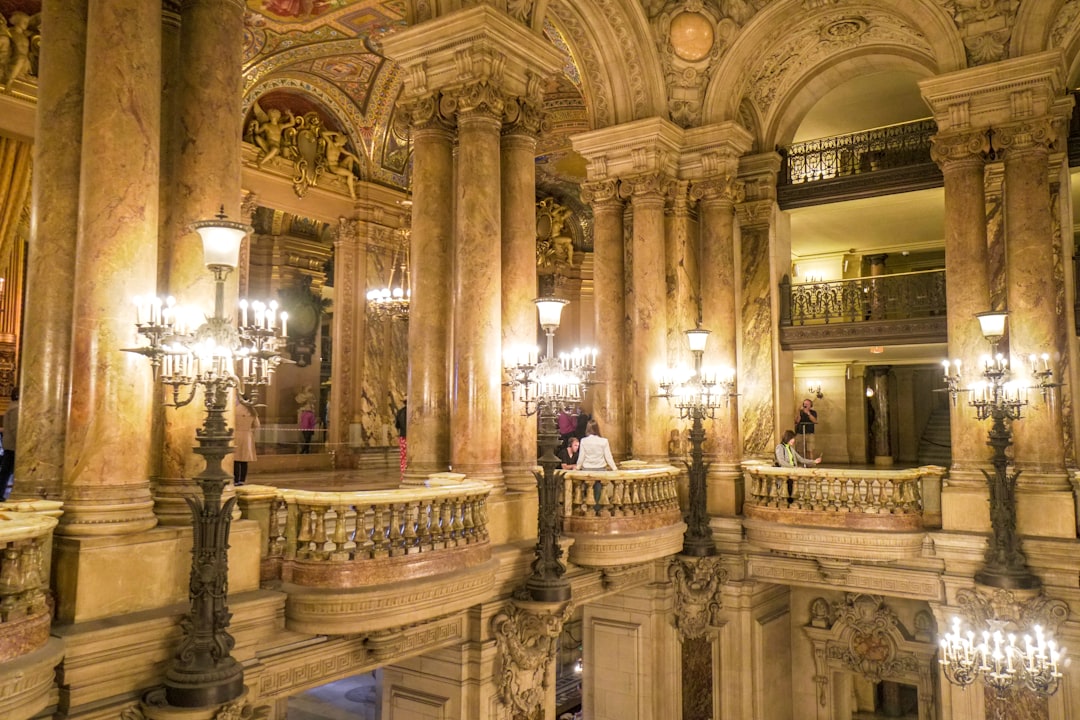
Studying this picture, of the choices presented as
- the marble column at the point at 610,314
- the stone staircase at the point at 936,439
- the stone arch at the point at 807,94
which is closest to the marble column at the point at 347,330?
the marble column at the point at 610,314

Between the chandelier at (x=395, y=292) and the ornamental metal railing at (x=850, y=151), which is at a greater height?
the ornamental metal railing at (x=850, y=151)

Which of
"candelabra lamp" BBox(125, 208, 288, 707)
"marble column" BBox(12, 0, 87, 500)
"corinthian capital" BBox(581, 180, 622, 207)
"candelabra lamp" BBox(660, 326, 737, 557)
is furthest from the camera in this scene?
"corinthian capital" BBox(581, 180, 622, 207)

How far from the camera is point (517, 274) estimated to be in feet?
31.7

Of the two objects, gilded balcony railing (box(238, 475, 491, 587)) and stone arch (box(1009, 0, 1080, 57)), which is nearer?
gilded balcony railing (box(238, 475, 491, 587))

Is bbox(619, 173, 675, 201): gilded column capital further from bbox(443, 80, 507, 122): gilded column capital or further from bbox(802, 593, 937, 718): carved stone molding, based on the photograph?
bbox(802, 593, 937, 718): carved stone molding

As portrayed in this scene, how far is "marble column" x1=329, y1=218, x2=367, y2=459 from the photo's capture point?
16.4m

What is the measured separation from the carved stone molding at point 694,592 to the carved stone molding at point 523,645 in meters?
3.54

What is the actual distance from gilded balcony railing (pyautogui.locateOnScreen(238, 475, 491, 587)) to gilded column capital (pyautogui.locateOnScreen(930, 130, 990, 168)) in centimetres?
855

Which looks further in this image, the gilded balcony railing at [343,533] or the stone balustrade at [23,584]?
the gilded balcony railing at [343,533]

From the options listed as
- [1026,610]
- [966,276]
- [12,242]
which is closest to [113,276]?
[12,242]

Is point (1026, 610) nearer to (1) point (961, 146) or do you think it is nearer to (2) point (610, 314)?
(1) point (961, 146)

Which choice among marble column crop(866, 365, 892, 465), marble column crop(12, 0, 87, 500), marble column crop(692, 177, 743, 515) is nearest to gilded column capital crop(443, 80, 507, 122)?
marble column crop(12, 0, 87, 500)

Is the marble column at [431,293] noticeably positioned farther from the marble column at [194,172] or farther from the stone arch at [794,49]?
the stone arch at [794,49]

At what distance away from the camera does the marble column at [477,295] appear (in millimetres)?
8938
